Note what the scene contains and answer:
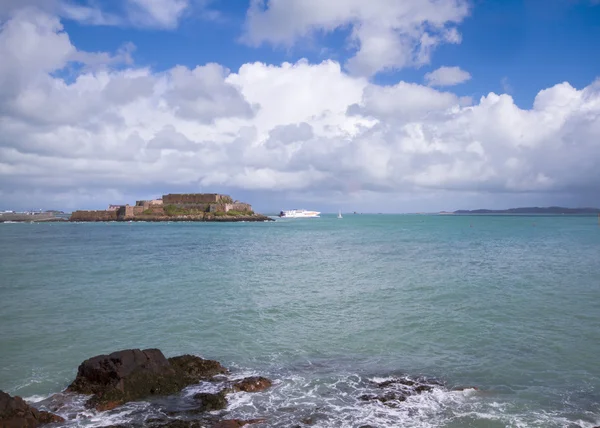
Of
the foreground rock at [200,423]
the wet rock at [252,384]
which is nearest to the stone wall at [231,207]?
the wet rock at [252,384]

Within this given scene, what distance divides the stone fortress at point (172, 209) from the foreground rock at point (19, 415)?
154 m

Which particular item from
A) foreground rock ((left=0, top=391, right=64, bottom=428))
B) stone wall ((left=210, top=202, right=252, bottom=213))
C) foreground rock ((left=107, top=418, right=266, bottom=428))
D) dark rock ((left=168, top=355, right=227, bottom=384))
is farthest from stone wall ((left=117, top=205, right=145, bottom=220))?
foreground rock ((left=107, top=418, right=266, bottom=428))

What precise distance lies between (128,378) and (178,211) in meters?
160

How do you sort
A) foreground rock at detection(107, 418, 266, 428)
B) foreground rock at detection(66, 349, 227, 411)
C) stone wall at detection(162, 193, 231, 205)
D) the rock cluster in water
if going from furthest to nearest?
stone wall at detection(162, 193, 231, 205)
foreground rock at detection(66, 349, 227, 411)
the rock cluster in water
foreground rock at detection(107, 418, 266, 428)

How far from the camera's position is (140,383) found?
11.0m

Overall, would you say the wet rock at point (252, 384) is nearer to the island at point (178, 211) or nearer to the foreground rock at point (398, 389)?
the foreground rock at point (398, 389)

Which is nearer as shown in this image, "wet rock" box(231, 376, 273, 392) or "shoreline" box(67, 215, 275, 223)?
"wet rock" box(231, 376, 273, 392)

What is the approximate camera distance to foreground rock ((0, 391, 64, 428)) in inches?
350

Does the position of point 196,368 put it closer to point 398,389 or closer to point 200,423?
point 200,423

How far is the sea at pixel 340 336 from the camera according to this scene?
10266 mm

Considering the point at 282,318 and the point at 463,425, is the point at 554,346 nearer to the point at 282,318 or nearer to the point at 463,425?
the point at 463,425

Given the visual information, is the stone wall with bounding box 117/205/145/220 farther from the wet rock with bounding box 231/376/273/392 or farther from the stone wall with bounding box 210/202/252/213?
the wet rock with bounding box 231/376/273/392

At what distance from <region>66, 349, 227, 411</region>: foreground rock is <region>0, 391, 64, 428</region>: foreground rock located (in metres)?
0.95

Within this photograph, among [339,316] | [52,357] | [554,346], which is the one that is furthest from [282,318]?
[554,346]
